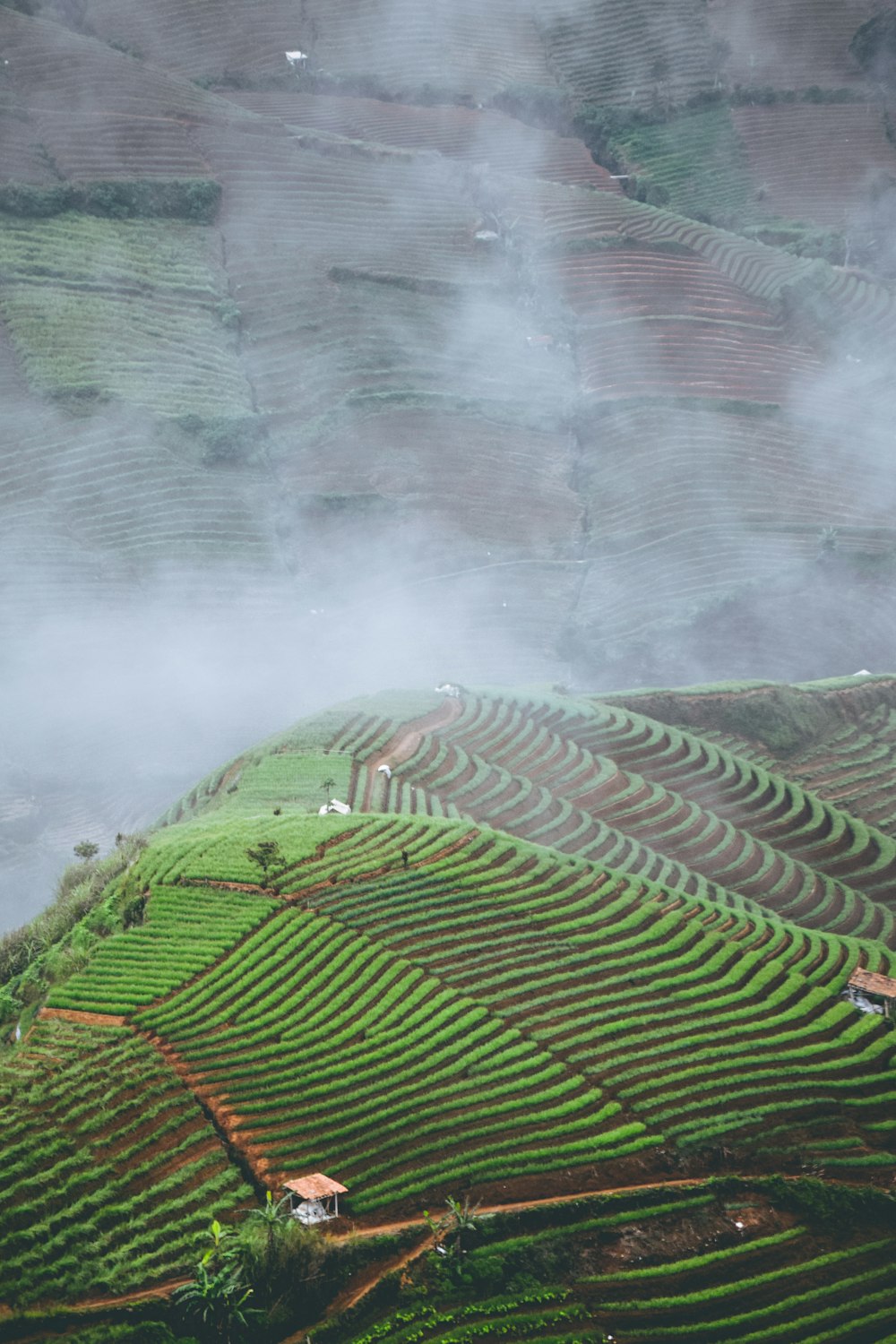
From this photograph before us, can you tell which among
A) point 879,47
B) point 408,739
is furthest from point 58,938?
point 879,47

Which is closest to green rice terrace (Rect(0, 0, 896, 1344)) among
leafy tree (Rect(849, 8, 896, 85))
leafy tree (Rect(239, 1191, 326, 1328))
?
leafy tree (Rect(239, 1191, 326, 1328))

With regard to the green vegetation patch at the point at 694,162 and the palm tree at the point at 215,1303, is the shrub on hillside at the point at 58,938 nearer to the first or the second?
the palm tree at the point at 215,1303

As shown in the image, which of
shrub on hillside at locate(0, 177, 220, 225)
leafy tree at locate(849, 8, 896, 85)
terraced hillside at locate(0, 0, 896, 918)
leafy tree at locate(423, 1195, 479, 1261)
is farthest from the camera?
leafy tree at locate(849, 8, 896, 85)

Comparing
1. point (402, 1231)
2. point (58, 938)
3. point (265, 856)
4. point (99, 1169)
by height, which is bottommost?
point (402, 1231)

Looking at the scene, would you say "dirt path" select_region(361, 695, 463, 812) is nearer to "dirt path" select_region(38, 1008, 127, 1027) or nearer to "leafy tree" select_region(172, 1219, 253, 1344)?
"dirt path" select_region(38, 1008, 127, 1027)

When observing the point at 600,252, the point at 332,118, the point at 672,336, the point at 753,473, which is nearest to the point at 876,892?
the point at 753,473

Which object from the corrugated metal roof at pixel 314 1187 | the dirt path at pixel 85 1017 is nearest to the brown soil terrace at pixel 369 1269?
the corrugated metal roof at pixel 314 1187

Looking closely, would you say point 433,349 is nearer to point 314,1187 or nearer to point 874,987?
point 874,987

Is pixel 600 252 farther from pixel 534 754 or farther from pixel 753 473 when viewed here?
pixel 534 754
